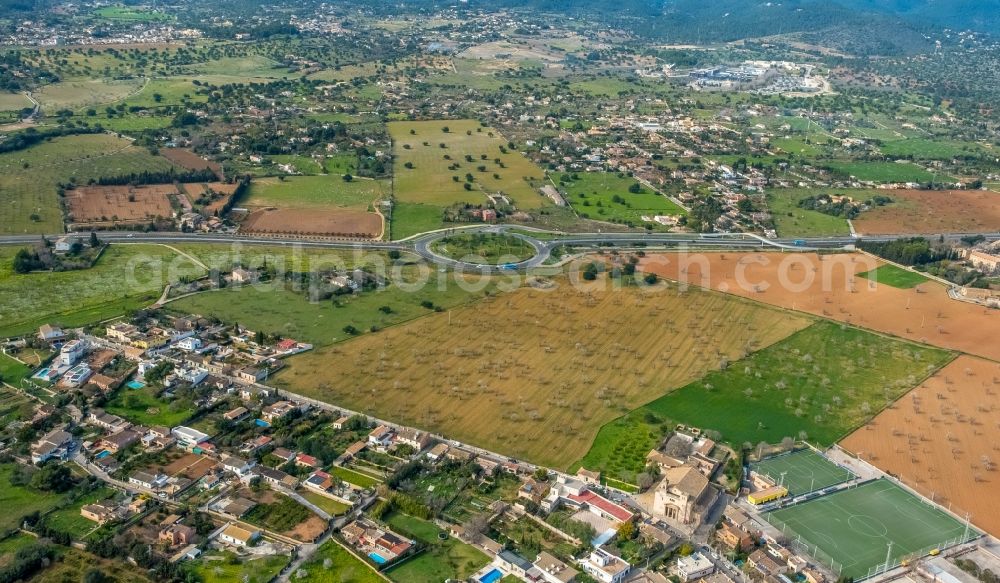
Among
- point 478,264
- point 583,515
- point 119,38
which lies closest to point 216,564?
point 583,515

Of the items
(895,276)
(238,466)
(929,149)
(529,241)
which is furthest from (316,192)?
(929,149)

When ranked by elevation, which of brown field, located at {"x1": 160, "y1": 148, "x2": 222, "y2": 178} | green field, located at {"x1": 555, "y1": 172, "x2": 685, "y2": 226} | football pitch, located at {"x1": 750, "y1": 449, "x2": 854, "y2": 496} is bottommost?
football pitch, located at {"x1": 750, "y1": 449, "x2": 854, "y2": 496}

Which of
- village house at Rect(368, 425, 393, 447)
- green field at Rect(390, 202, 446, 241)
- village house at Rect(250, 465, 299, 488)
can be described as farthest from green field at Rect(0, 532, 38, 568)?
green field at Rect(390, 202, 446, 241)

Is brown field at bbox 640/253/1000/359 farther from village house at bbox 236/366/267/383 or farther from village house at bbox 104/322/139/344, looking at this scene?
village house at bbox 104/322/139/344

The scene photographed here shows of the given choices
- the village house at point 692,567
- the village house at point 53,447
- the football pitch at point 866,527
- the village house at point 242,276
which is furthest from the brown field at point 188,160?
the football pitch at point 866,527

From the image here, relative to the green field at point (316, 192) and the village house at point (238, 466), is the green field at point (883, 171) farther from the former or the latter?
the village house at point (238, 466)

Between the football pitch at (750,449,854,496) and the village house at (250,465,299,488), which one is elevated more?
the village house at (250,465,299,488)

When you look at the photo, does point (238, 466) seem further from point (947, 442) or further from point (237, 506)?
point (947, 442)
